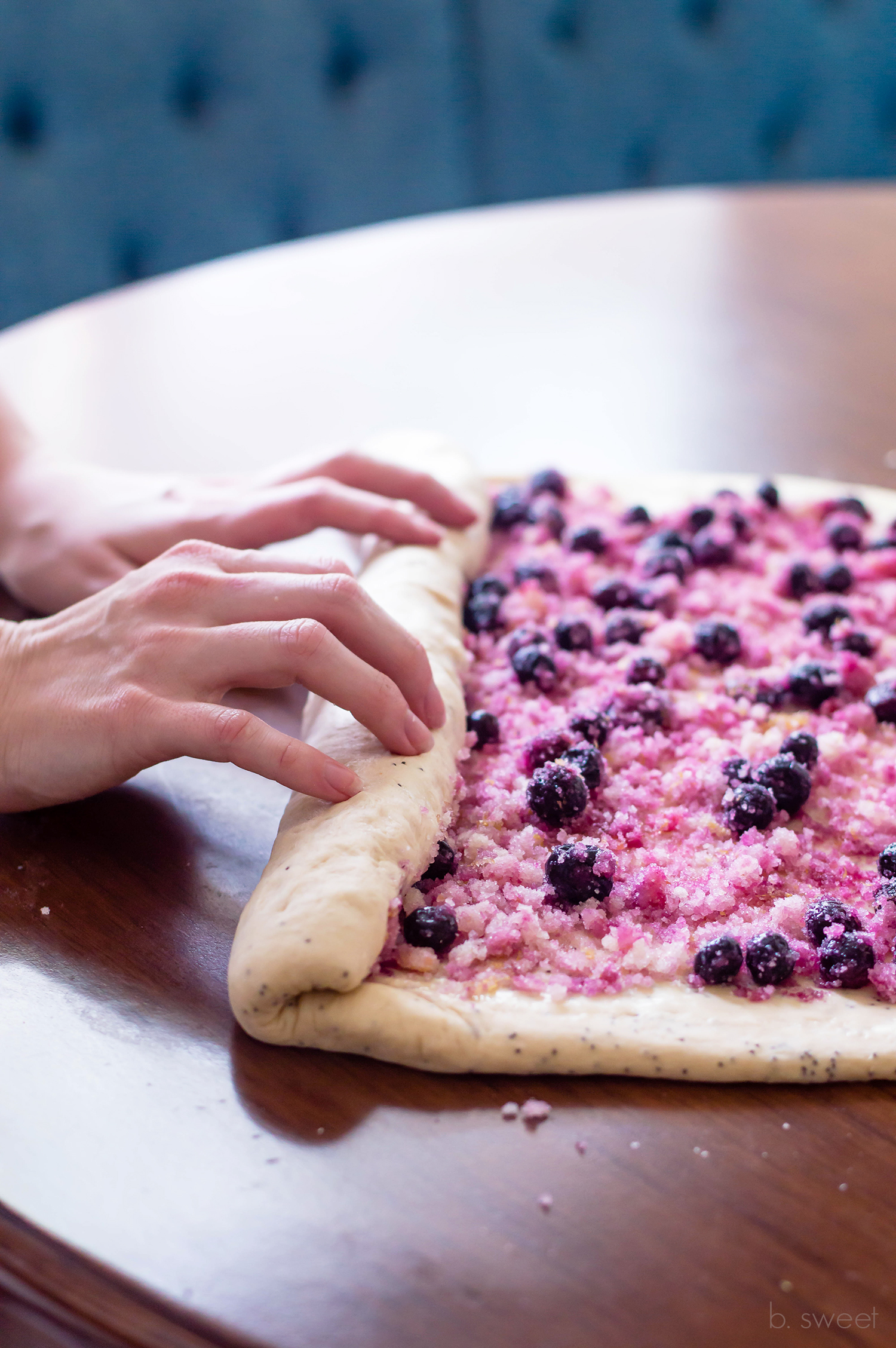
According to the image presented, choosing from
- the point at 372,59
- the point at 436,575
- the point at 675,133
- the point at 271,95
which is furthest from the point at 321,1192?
the point at 675,133

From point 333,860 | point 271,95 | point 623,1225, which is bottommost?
point 623,1225

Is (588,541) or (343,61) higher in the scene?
(343,61)

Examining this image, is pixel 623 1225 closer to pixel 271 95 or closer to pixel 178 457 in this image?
pixel 178 457

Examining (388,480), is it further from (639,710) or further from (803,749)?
(803,749)

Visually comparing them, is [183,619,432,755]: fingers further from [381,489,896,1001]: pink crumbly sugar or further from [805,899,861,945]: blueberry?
[805,899,861,945]: blueberry

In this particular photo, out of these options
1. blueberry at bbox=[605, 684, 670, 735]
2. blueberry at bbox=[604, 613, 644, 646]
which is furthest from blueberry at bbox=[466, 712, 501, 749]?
blueberry at bbox=[604, 613, 644, 646]

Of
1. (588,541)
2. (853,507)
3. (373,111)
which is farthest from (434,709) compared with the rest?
(373,111)
